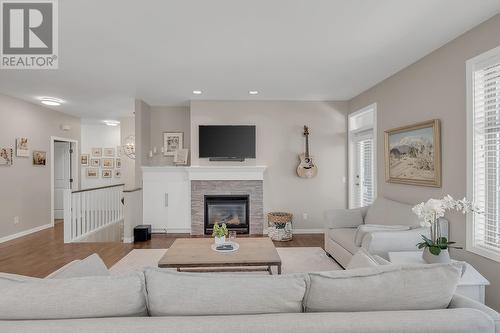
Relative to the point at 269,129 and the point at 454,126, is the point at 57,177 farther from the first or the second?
the point at 454,126

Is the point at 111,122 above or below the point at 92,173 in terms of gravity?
above

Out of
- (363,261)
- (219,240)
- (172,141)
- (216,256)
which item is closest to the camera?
(363,261)

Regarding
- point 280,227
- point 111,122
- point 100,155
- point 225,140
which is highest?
point 111,122

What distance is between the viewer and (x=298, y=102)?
5.75 metres

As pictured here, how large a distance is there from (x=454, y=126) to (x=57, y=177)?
8.43 m

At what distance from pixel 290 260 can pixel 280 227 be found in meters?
1.14

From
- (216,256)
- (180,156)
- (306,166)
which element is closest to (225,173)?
(180,156)

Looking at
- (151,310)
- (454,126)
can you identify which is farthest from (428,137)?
(151,310)

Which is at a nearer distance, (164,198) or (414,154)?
(414,154)

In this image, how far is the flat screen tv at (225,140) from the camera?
219 inches

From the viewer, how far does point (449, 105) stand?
3.03 metres

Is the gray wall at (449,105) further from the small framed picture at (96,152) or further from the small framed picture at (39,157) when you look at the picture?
the small framed picture at (96,152)

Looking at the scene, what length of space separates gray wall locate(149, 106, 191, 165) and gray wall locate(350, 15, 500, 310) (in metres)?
4.14

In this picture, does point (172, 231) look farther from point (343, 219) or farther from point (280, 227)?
point (343, 219)
